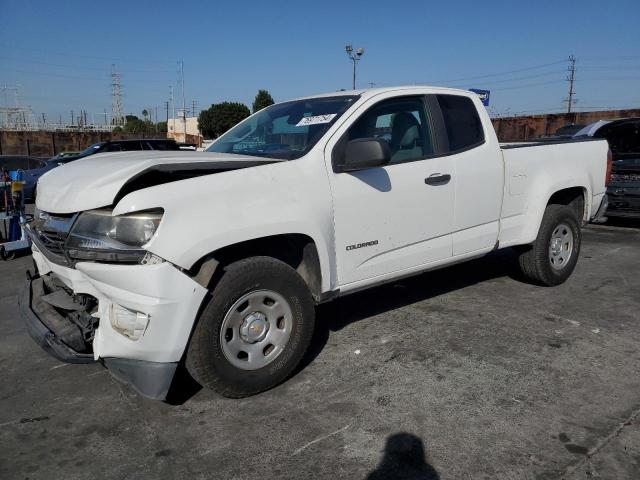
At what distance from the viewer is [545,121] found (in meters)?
26.2

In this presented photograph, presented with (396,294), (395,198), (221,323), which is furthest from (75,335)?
(396,294)

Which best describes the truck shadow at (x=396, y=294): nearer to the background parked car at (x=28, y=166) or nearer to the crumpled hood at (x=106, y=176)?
the crumpled hood at (x=106, y=176)

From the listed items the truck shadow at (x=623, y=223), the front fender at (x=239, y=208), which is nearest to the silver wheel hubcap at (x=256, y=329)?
the front fender at (x=239, y=208)

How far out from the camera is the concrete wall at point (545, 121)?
2486 centimetres

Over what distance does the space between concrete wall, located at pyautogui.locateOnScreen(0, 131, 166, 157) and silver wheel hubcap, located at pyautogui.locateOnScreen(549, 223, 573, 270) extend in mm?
32854

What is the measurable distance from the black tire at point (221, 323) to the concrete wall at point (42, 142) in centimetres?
3300

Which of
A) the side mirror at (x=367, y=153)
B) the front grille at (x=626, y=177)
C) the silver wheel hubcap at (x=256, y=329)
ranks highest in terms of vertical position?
the side mirror at (x=367, y=153)

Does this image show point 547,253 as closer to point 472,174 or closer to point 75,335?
point 472,174

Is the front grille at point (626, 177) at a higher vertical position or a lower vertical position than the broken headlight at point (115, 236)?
higher

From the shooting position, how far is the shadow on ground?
242 centimetres

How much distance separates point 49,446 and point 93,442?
0.22 metres

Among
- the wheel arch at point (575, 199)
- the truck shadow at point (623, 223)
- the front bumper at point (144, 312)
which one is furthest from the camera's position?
the truck shadow at point (623, 223)

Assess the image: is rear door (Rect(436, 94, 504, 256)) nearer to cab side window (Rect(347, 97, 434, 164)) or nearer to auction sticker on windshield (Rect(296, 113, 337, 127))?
cab side window (Rect(347, 97, 434, 164))

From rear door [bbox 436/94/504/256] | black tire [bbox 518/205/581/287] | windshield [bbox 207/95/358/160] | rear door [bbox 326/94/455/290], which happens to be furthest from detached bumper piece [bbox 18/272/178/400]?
black tire [bbox 518/205/581/287]
